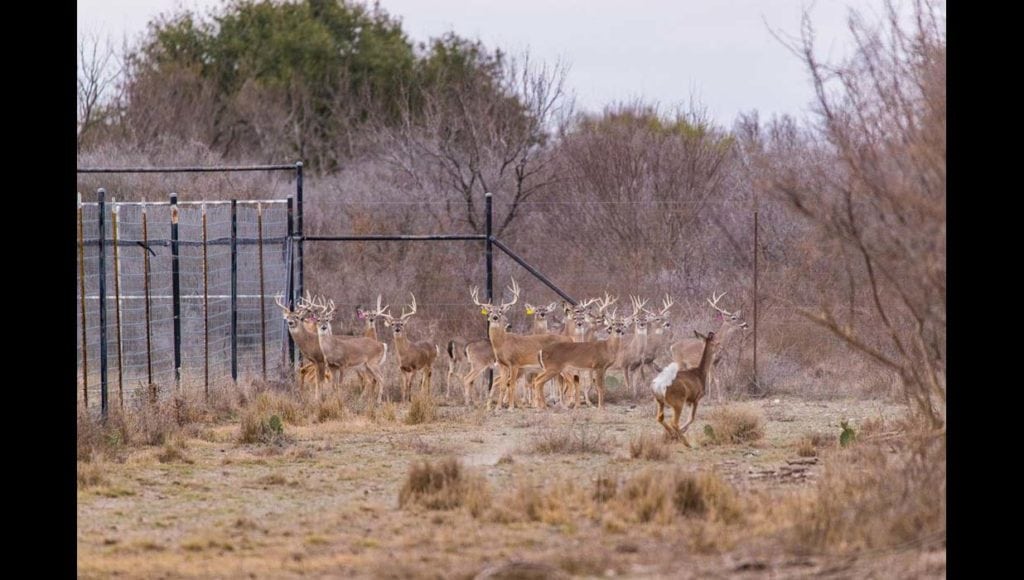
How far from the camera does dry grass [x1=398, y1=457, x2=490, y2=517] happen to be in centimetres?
1188

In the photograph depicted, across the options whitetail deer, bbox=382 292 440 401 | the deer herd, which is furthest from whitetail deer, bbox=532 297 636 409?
whitetail deer, bbox=382 292 440 401

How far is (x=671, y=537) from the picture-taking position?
417 inches

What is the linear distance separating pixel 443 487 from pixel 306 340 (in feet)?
27.1

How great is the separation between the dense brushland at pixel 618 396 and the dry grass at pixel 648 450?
3 centimetres

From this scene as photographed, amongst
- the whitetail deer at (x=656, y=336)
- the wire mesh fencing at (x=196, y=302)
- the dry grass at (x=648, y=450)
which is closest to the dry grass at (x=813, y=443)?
the dry grass at (x=648, y=450)

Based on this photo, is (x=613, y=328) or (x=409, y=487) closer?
(x=409, y=487)

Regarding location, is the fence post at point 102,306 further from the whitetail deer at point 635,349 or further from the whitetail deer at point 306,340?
the whitetail deer at point 635,349

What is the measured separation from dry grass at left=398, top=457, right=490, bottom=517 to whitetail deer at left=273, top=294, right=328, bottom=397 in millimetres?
7459

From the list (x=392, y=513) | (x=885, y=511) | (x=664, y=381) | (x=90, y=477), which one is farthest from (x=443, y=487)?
(x=664, y=381)

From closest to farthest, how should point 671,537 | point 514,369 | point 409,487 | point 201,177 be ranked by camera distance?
1. point 671,537
2. point 409,487
3. point 514,369
4. point 201,177

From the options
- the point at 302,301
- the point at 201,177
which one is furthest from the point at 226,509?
the point at 201,177
